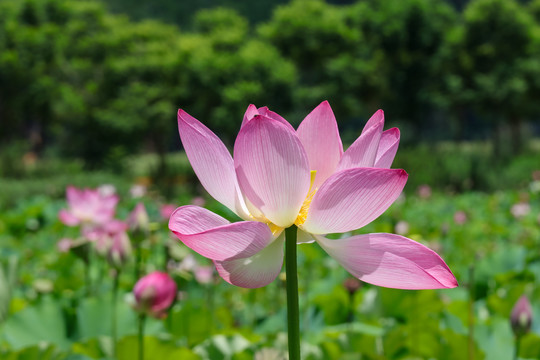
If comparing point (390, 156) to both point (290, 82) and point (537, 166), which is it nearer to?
point (537, 166)

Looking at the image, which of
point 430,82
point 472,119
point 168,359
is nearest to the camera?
point 168,359

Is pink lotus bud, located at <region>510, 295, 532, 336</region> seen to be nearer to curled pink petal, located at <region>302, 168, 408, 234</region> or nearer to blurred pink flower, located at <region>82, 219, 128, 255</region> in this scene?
curled pink petal, located at <region>302, 168, 408, 234</region>

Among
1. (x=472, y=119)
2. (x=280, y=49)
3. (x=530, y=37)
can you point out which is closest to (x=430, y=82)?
(x=530, y=37)

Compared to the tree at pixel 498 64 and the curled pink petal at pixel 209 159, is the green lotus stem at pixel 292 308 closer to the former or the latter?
the curled pink petal at pixel 209 159

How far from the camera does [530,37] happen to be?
68.9 ft

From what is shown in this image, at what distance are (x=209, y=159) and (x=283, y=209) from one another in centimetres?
7

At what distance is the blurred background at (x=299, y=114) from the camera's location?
105 cm

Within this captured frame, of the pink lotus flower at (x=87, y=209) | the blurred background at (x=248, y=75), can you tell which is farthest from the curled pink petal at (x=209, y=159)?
the blurred background at (x=248, y=75)

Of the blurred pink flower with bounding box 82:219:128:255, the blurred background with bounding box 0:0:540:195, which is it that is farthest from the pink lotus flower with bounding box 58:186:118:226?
the blurred background with bounding box 0:0:540:195

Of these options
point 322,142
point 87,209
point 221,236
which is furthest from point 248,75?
point 221,236

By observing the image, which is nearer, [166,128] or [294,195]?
[294,195]

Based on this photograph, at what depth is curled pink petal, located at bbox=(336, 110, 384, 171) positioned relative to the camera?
0.40 meters

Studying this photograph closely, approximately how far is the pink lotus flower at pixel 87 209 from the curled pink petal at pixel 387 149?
3.11 ft

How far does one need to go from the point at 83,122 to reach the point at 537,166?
13913mm
